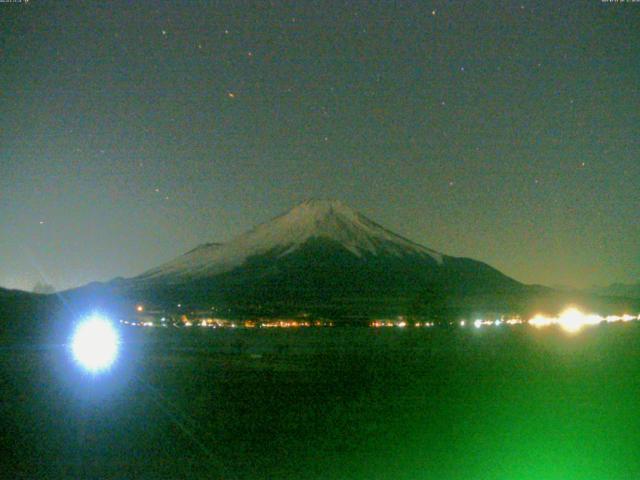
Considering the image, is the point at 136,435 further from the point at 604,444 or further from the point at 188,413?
the point at 604,444

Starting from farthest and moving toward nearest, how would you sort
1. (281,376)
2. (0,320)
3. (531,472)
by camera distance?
(0,320), (281,376), (531,472)

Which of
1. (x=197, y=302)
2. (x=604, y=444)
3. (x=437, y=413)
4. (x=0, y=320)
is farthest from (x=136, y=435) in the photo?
(x=197, y=302)

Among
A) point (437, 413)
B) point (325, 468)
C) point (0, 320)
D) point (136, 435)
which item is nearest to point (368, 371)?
point (437, 413)

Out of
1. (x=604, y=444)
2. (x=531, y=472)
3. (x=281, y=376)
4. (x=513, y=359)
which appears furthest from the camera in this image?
(x=513, y=359)

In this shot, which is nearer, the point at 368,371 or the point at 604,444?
the point at 604,444

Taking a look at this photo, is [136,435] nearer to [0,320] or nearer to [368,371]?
[368,371]

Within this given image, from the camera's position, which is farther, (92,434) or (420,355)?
(420,355)
